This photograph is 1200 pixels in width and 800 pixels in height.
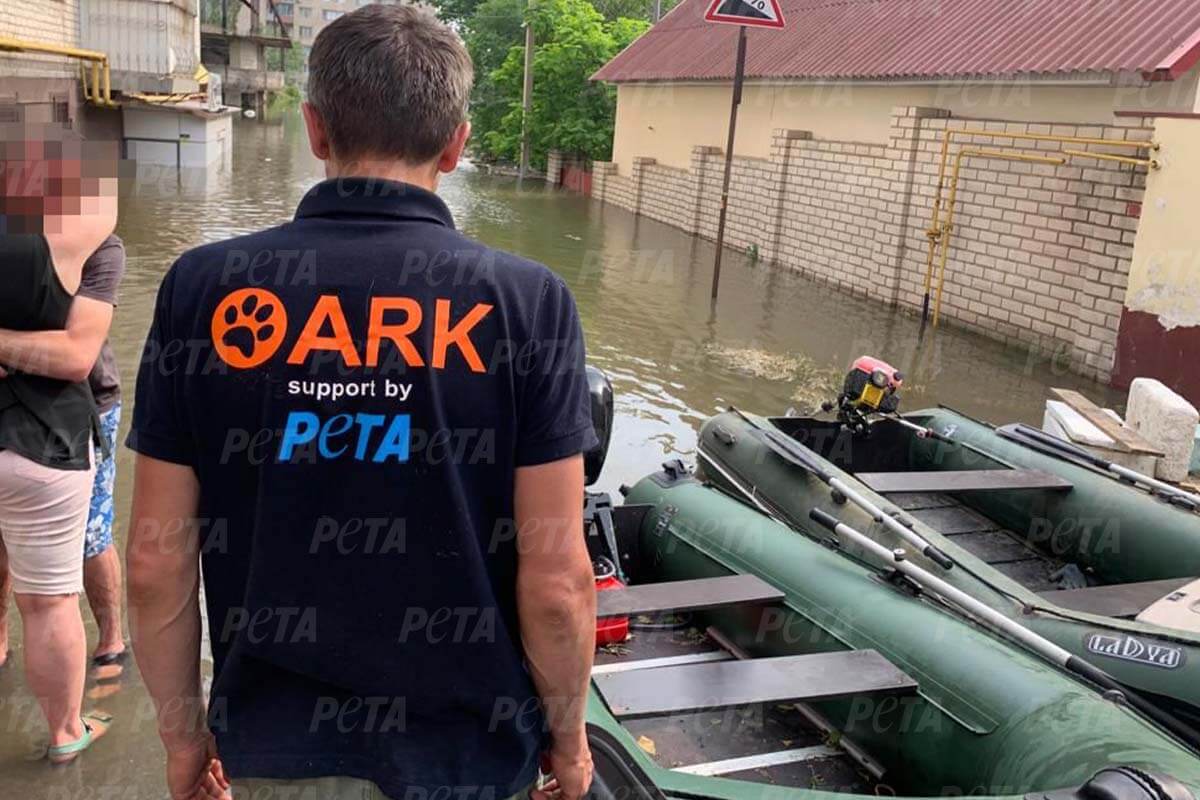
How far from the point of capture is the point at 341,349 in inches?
50.8

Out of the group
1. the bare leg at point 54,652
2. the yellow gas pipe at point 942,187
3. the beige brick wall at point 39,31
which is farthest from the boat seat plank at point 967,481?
the beige brick wall at point 39,31

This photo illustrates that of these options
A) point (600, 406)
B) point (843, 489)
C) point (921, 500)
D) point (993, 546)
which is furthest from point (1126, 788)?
point (921, 500)

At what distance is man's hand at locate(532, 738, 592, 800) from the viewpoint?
1530 millimetres

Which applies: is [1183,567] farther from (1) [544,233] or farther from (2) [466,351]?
(1) [544,233]

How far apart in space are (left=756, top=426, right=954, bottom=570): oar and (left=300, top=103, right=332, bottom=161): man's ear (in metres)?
2.68

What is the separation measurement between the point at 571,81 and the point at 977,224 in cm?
1595

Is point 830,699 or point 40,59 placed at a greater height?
point 40,59

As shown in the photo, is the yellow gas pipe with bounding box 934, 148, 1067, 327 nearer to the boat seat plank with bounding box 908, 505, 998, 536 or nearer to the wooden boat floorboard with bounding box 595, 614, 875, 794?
the boat seat plank with bounding box 908, 505, 998, 536

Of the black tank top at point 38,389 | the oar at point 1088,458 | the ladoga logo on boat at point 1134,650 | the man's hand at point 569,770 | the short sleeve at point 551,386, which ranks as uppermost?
the short sleeve at point 551,386

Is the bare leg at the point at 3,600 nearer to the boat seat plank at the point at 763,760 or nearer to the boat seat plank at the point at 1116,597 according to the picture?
the boat seat plank at the point at 763,760

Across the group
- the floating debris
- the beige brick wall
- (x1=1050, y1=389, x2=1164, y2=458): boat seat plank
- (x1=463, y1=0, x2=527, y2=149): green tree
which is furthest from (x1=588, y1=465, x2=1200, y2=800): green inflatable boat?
→ (x1=463, y1=0, x2=527, y2=149): green tree

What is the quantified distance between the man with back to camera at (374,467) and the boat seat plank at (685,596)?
5.61 ft

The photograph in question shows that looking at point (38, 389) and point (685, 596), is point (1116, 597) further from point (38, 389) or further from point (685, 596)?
point (38, 389)

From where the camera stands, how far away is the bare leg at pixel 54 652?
2.64 m
